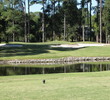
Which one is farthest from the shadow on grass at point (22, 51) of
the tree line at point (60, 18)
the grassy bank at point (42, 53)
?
the tree line at point (60, 18)

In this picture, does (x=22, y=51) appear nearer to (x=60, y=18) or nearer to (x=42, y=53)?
(x=42, y=53)

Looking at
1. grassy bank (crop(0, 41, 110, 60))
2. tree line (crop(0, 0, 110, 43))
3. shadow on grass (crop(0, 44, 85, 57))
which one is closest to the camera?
grassy bank (crop(0, 41, 110, 60))

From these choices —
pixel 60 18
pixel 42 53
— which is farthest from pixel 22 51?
pixel 60 18

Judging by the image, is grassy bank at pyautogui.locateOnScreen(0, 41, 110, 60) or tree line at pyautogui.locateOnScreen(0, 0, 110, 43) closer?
grassy bank at pyautogui.locateOnScreen(0, 41, 110, 60)

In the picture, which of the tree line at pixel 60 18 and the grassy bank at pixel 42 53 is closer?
the grassy bank at pixel 42 53

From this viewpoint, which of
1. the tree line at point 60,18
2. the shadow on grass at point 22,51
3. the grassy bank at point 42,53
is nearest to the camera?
the grassy bank at point 42,53

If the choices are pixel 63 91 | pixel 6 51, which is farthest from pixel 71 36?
pixel 63 91

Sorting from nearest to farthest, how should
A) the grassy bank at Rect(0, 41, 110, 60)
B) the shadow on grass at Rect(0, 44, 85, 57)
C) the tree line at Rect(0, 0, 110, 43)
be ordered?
the grassy bank at Rect(0, 41, 110, 60), the shadow on grass at Rect(0, 44, 85, 57), the tree line at Rect(0, 0, 110, 43)

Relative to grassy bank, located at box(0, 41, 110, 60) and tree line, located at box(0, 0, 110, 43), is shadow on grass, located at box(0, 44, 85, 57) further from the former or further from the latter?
tree line, located at box(0, 0, 110, 43)

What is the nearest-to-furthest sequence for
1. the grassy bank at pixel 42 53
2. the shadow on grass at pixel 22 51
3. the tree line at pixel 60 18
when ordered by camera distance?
the grassy bank at pixel 42 53, the shadow on grass at pixel 22 51, the tree line at pixel 60 18

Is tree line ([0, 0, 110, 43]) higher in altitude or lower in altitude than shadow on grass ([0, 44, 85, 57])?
higher

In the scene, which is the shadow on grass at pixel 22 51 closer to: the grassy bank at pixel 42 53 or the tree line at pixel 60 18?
the grassy bank at pixel 42 53

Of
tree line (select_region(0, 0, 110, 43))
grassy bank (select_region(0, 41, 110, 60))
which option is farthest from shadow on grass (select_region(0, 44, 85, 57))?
tree line (select_region(0, 0, 110, 43))

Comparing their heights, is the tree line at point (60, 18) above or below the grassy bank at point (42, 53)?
above
